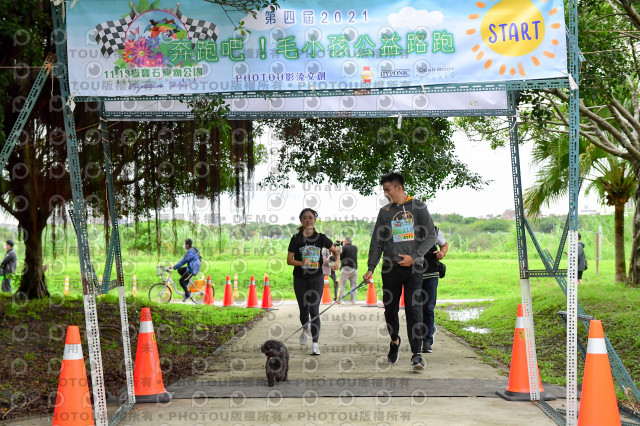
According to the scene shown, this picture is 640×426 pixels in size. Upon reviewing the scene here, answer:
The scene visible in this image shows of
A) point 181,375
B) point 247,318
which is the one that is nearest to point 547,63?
point 181,375

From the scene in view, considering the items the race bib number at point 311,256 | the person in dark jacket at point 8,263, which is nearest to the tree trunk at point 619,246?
the race bib number at point 311,256

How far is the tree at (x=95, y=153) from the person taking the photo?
9305mm

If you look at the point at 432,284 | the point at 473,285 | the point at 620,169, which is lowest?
the point at 473,285

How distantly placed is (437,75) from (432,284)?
3600 mm

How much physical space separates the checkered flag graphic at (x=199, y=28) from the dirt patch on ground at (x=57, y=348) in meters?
3.40

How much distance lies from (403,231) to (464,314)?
9923 mm

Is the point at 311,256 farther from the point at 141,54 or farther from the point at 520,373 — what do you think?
the point at 141,54

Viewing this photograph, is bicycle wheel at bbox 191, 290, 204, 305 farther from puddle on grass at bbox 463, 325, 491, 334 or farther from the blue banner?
the blue banner

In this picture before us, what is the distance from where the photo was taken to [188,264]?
1864 cm

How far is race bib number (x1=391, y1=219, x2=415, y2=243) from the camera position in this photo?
289 inches

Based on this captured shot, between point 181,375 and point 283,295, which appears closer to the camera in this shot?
point 181,375

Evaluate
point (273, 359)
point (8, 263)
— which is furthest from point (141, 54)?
point (8, 263)

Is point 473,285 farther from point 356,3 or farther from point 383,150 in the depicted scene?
point 356,3

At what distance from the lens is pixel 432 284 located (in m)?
8.38
